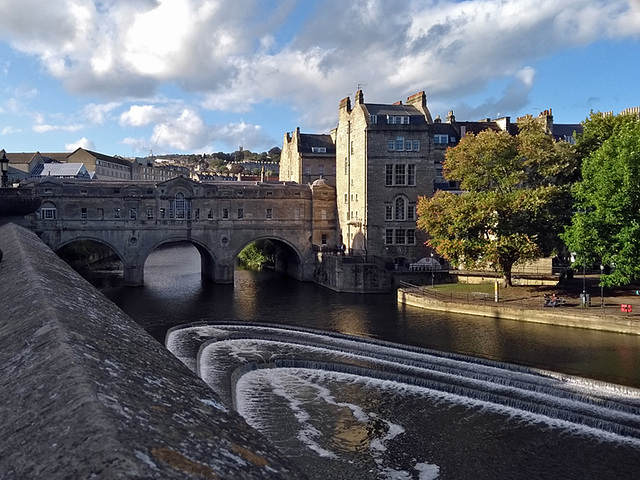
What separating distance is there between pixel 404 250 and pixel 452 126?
2134 centimetres

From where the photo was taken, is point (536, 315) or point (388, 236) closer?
point (536, 315)

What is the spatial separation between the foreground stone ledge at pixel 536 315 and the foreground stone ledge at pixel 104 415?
32709mm

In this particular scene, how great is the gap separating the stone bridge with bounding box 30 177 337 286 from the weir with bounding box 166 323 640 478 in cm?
2352

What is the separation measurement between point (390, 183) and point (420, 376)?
33063 millimetres

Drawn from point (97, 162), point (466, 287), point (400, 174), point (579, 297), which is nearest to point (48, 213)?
point (400, 174)

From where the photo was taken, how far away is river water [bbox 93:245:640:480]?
57.3 ft

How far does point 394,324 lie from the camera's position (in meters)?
37.7

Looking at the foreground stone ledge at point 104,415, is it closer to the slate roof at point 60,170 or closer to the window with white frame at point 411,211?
the window with white frame at point 411,211

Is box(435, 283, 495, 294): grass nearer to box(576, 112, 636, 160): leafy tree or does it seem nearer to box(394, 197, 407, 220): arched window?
box(394, 197, 407, 220): arched window

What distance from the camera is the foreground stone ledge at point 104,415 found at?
11.8 feet

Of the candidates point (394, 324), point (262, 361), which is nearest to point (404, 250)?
point (394, 324)

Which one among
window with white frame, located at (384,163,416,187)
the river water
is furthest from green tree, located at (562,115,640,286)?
window with white frame, located at (384,163,416,187)

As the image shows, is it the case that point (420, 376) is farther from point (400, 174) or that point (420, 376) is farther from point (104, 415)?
point (400, 174)

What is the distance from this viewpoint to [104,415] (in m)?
3.98
